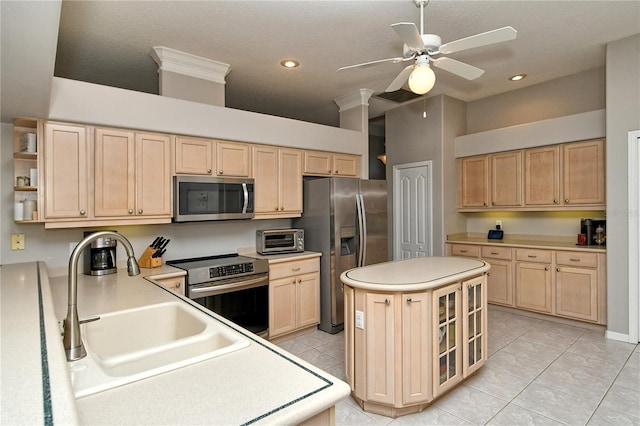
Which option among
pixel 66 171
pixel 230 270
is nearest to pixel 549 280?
pixel 230 270

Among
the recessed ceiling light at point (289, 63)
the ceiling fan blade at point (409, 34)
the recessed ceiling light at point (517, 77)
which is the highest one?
the recessed ceiling light at point (517, 77)

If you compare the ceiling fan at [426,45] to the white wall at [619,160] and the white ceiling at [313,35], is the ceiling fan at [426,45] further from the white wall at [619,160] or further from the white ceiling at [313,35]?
the white wall at [619,160]

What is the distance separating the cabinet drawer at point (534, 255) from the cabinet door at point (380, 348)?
278 centimetres

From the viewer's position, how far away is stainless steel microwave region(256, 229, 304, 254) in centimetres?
379

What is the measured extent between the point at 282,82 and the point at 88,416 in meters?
3.81

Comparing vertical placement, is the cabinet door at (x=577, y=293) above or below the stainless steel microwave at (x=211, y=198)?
below

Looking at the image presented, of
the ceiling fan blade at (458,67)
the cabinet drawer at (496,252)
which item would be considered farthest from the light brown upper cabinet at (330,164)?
the cabinet drawer at (496,252)

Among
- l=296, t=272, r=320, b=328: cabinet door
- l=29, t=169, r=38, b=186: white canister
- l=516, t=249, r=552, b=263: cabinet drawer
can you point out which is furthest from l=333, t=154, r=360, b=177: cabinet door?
l=29, t=169, r=38, b=186: white canister

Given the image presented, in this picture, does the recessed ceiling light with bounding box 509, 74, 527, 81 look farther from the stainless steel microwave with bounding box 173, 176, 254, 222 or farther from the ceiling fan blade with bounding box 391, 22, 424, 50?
the stainless steel microwave with bounding box 173, 176, 254, 222

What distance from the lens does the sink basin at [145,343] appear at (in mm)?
1050

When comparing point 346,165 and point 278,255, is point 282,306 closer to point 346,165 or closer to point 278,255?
point 278,255

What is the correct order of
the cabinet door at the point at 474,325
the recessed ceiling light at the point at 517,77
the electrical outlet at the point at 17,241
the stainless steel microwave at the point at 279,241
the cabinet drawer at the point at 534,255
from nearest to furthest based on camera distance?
the cabinet door at the point at 474,325
the electrical outlet at the point at 17,241
the stainless steel microwave at the point at 279,241
the cabinet drawer at the point at 534,255
the recessed ceiling light at the point at 517,77

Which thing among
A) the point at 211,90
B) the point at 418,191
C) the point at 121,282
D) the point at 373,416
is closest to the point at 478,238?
the point at 418,191

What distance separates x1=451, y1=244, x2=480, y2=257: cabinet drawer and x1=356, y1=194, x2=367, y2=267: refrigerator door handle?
150 centimetres
